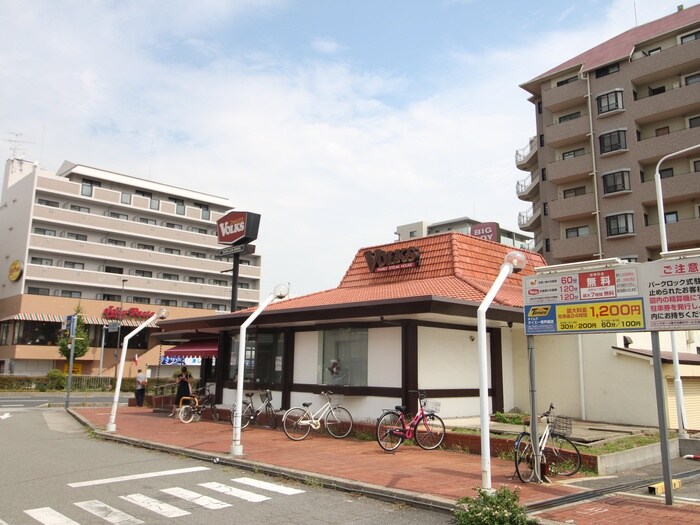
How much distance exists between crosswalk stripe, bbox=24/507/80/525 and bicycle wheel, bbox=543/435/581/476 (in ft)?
23.9

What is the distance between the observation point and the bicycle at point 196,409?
18250 millimetres

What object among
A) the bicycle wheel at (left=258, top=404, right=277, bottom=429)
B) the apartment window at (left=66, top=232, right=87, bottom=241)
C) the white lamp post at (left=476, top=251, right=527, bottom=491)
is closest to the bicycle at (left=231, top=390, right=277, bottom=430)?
the bicycle wheel at (left=258, top=404, right=277, bottom=429)

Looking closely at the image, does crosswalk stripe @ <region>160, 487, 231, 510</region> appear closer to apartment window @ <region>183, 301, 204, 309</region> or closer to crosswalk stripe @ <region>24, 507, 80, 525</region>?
crosswalk stripe @ <region>24, 507, 80, 525</region>

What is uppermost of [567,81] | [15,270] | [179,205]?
[567,81]

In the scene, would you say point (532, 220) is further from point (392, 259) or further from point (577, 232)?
point (392, 259)

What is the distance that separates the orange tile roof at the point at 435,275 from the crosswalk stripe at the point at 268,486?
6.87 metres

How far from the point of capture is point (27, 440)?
14812mm

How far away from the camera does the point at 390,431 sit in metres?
12.1

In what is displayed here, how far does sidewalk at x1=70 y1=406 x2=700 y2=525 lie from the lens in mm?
7234

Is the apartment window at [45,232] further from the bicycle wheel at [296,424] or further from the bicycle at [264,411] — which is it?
the bicycle wheel at [296,424]

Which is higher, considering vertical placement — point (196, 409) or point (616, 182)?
point (616, 182)

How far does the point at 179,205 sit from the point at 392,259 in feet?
167

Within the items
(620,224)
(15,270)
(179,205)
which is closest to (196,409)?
(620,224)

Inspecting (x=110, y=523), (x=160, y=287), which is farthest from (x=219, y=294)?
(x=110, y=523)
